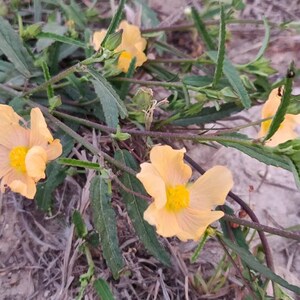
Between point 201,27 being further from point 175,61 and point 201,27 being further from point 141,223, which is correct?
point 141,223

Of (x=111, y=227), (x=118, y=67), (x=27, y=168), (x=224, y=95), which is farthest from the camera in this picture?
(x=118, y=67)

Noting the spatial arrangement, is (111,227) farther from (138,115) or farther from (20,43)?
(20,43)

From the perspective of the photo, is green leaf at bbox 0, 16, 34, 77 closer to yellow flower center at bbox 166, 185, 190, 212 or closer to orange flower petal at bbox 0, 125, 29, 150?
orange flower petal at bbox 0, 125, 29, 150

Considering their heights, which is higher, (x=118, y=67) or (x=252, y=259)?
(x=118, y=67)

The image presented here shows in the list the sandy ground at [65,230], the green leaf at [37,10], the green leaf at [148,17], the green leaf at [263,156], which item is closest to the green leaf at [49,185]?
the sandy ground at [65,230]

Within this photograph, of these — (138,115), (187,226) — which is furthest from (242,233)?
(138,115)

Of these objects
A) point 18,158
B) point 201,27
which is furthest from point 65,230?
point 201,27
